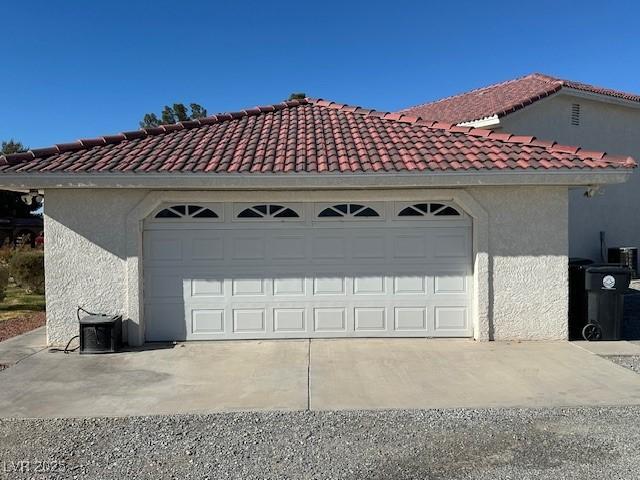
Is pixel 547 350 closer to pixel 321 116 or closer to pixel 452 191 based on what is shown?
pixel 452 191

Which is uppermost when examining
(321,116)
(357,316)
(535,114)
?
(535,114)

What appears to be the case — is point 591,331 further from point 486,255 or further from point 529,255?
point 486,255

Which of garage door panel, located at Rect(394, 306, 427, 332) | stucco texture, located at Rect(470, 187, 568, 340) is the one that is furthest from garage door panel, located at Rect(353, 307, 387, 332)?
stucco texture, located at Rect(470, 187, 568, 340)

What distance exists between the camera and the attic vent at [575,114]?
1720cm

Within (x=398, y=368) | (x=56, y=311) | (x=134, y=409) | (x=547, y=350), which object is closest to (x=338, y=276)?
(x=398, y=368)

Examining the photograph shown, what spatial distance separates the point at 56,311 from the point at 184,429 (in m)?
4.72

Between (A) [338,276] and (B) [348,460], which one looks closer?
(B) [348,460]

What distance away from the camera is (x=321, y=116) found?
39.2 feet

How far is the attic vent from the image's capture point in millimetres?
17203

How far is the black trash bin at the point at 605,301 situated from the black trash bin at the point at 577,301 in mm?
140

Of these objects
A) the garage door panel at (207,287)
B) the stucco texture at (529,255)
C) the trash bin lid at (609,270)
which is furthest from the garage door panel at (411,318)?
the garage door panel at (207,287)

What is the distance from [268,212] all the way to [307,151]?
1.32m

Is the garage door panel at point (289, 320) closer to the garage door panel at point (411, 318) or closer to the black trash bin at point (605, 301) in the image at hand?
the garage door panel at point (411, 318)

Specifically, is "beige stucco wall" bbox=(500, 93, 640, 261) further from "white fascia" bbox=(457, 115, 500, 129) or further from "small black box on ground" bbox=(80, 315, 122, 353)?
"small black box on ground" bbox=(80, 315, 122, 353)
